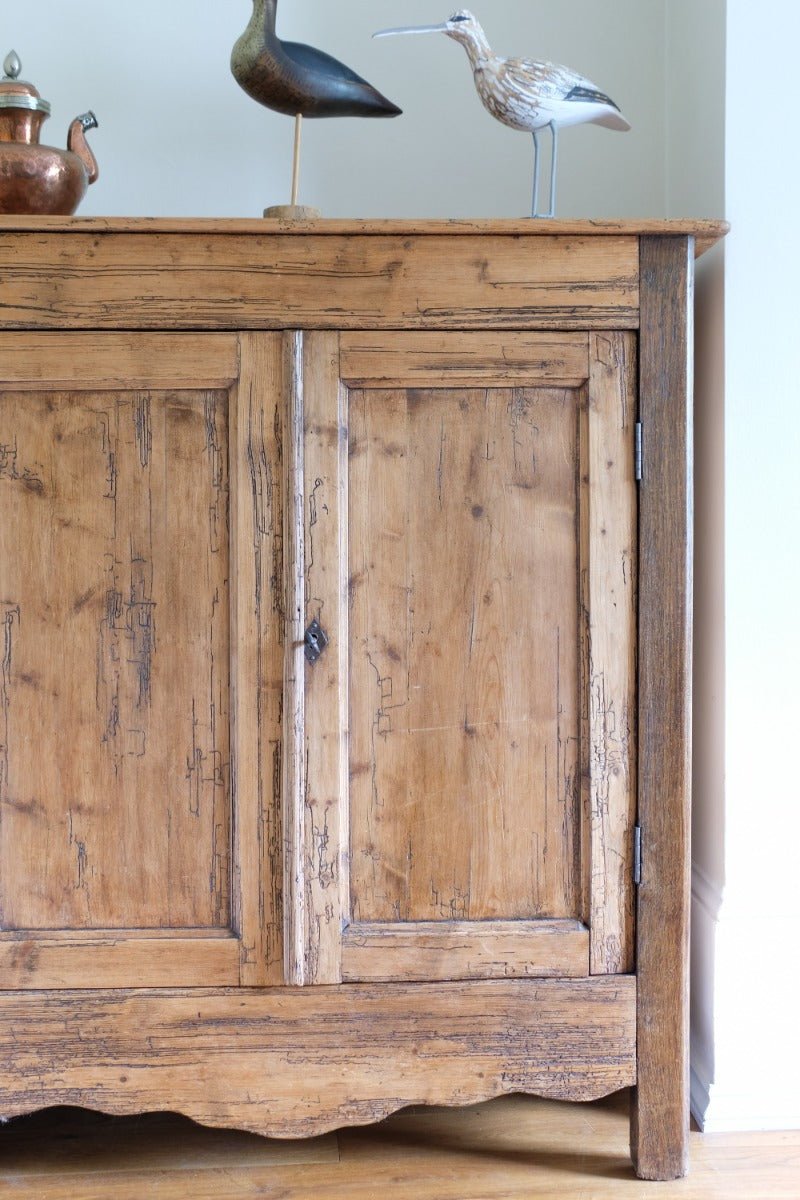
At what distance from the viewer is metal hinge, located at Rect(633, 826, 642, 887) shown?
1.54 m

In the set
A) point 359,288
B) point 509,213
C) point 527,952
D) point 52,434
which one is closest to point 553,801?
point 527,952

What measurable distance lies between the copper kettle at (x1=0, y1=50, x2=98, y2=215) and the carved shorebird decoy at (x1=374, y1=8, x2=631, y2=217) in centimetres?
57

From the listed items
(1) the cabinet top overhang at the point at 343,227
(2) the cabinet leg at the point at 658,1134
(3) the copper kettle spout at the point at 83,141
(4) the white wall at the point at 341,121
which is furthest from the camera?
(4) the white wall at the point at 341,121

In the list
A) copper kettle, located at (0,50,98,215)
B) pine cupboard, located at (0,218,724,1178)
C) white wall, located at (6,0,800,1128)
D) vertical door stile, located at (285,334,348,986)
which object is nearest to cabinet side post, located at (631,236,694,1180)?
pine cupboard, located at (0,218,724,1178)

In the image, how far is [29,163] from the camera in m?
1.54

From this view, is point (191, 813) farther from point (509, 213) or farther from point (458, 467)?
point (509, 213)

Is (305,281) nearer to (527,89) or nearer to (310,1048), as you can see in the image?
(527,89)

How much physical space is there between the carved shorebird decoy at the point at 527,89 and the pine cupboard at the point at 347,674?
29 cm

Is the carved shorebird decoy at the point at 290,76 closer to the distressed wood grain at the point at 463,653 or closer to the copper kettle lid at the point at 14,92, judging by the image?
the copper kettle lid at the point at 14,92

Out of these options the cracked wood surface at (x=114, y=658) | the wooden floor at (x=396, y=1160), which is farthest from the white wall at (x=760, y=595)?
the cracked wood surface at (x=114, y=658)

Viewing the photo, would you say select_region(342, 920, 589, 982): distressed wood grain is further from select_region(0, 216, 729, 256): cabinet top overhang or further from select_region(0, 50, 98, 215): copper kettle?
select_region(0, 50, 98, 215): copper kettle

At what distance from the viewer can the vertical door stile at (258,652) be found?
1.50m

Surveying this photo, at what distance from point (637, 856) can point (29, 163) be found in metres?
1.38

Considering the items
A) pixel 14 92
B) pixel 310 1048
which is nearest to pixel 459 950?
pixel 310 1048
